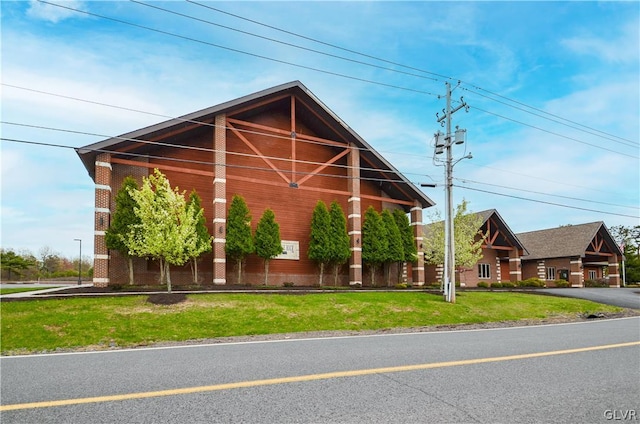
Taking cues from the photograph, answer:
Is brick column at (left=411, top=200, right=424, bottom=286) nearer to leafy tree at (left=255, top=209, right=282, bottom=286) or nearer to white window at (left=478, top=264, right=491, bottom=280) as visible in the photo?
leafy tree at (left=255, top=209, right=282, bottom=286)

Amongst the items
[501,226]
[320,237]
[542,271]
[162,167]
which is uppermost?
[162,167]

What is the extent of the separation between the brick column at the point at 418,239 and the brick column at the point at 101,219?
2086cm

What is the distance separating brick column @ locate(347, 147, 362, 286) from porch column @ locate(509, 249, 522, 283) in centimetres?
2076

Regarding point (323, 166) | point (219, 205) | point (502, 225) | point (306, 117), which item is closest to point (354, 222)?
point (323, 166)

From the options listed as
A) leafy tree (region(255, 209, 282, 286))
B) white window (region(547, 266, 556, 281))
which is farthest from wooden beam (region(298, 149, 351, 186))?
white window (region(547, 266, 556, 281))

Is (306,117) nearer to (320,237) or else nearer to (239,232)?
(320,237)


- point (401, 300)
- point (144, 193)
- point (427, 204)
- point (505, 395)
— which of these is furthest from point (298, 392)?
point (427, 204)

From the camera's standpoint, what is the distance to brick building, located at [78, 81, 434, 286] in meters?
24.2

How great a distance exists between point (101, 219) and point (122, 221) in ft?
4.05

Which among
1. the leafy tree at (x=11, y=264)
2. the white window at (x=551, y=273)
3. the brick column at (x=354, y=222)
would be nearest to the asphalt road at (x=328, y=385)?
the brick column at (x=354, y=222)

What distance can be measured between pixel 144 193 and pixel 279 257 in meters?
10.6

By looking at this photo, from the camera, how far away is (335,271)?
30344 mm

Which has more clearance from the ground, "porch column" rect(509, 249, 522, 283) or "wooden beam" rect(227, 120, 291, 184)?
"wooden beam" rect(227, 120, 291, 184)

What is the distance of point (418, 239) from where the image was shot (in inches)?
1318
